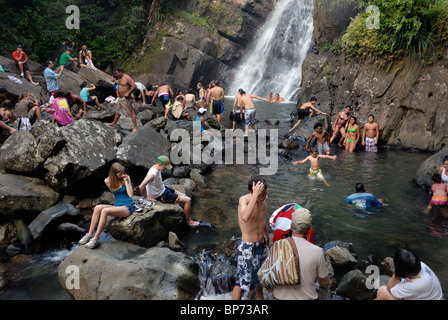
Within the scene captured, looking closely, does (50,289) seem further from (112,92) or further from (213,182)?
(112,92)

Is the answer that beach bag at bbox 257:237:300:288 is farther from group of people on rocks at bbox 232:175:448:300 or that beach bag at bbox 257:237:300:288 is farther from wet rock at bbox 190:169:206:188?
wet rock at bbox 190:169:206:188

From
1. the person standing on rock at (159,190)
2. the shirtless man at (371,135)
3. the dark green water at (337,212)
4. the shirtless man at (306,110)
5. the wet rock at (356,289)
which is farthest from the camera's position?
the shirtless man at (306,110)

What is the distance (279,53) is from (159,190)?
73.0 ft

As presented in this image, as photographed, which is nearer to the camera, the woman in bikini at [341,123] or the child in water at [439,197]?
the child in water at [439,197]

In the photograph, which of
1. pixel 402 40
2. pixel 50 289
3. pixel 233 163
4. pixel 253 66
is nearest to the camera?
pixel 50 289

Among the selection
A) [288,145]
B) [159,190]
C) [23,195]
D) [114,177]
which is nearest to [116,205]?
[114,177]

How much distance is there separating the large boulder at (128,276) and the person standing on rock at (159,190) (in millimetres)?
1599

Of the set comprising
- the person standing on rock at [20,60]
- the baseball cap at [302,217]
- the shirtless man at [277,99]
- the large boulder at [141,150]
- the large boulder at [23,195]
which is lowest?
the large boulder at [23,195]

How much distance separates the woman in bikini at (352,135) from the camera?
12.1 metres

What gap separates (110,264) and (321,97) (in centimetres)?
1325

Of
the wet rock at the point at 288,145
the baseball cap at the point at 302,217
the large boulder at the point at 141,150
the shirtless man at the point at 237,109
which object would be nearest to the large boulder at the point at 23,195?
the large boulder at the point at 141,150

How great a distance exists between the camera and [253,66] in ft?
87.1

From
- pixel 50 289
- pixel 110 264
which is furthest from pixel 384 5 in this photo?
pixel 50 289

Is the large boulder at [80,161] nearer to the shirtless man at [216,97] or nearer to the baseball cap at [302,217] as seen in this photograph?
the baseball cap at [302,217]
